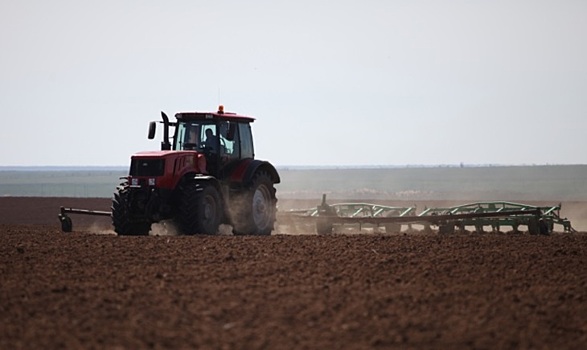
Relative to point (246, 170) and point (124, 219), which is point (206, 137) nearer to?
point (246, 170)

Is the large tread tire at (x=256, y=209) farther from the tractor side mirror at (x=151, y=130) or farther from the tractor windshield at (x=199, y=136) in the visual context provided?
the tractor side mirror at (x=151, y=130)

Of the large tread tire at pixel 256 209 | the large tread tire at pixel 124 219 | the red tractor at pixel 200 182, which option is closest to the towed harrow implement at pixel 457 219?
the large tread tire at pixel 256 209

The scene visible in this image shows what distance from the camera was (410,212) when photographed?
2370 cm

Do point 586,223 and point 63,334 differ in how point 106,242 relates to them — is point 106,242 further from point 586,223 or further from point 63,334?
point 586,223

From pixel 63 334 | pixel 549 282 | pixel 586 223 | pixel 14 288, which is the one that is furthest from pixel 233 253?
pixel 586 223

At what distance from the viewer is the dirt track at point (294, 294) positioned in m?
8.59

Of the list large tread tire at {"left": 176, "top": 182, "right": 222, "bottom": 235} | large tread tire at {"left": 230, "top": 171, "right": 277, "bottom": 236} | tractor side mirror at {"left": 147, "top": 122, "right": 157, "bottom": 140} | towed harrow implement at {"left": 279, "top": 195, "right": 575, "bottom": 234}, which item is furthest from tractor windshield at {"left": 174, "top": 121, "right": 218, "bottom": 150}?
towed harrow implement at {"left": 279, "top": 195, "right": 575, "bottom": 234}

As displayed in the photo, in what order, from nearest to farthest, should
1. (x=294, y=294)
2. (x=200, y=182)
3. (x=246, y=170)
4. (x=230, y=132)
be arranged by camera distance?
(x=294, y=294) < (x=200, y=182) < (x=230, y=132) < (x=246, y=170)

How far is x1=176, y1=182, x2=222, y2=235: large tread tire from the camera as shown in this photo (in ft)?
60.7

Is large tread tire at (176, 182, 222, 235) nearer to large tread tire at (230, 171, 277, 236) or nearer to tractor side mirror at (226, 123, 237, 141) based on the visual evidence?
large tread tire at (230, 171, 277, 236)

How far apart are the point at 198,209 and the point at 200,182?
0.60 m

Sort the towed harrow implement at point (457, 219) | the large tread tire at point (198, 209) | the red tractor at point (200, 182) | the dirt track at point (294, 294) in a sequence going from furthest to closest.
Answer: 1. the towed harrow implement at point (457, 219)
2. the red tractor at point (200, 182)
3. the large tread tire at point (198, 209)
4. the dirt track at point (294, 294)

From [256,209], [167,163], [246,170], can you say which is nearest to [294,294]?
[167,163]

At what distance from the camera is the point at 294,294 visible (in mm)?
10812
